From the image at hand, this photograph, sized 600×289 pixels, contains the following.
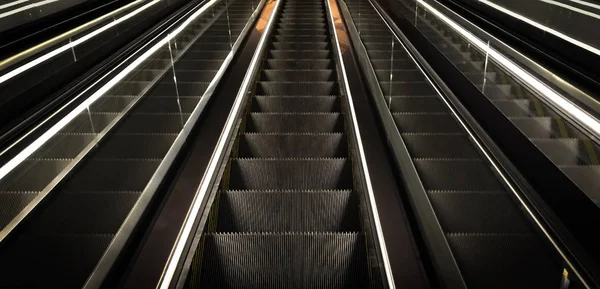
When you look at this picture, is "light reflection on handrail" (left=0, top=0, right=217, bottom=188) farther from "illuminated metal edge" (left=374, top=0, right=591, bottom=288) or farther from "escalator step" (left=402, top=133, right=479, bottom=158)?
"illuminated metal edge" (left=374, top=0, right=591, bottom=288)

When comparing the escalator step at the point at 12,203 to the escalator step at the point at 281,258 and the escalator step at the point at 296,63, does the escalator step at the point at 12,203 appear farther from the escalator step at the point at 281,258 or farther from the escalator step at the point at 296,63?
the escalator step at the point at 296,63

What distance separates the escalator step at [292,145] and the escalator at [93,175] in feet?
1.83

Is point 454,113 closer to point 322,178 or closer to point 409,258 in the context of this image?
point 322,178

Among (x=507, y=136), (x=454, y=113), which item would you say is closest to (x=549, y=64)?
(x=507, y=136)

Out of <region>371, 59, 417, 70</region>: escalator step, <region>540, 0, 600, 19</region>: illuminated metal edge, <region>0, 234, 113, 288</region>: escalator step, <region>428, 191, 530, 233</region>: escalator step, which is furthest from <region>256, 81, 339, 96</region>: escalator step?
<region>0, 234, 113, 288</region>: escalator step

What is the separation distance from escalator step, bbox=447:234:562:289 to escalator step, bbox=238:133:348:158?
72.7 inches

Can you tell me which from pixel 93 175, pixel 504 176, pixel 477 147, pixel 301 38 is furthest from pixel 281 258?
pixel 301 38

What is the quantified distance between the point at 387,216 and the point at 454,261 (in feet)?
1.45

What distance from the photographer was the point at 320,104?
5.00 m

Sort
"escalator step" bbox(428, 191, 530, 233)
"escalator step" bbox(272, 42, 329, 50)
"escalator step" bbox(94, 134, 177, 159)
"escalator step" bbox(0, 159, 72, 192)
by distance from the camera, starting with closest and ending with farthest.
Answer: "escalator step" bbox(0, 159, 72, 192) → "escalator step" bbox(428, 191, 530, 233) → "escalator step" bbox(94, 134, 177, 159) → "escalator step" bbox(272, 42, 329, 50)

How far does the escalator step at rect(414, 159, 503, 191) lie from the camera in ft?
9.35

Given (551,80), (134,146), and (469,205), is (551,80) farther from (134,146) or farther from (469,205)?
(134,146)

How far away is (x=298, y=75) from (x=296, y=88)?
0.44 metres

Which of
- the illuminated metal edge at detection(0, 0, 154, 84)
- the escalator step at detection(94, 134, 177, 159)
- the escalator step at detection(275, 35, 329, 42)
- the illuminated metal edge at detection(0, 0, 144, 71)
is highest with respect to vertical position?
the illuminated metal edge at detection(0, 0, 144, 71)
